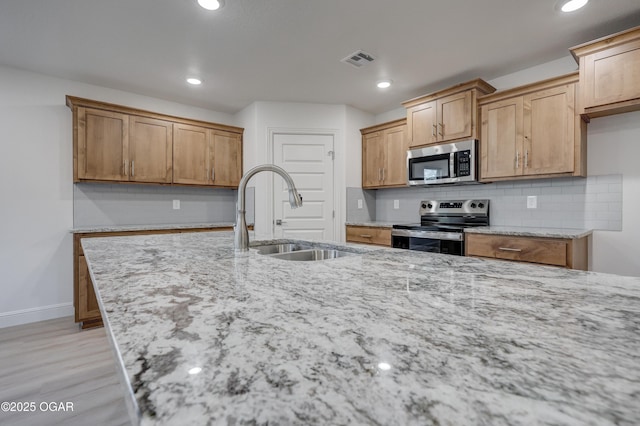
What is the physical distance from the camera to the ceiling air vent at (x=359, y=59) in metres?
2.70

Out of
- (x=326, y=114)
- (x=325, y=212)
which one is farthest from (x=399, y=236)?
(x=326, y=114)

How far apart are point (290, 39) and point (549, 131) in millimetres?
2243

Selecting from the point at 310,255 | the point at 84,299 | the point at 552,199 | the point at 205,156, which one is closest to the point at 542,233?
the point at 552,199

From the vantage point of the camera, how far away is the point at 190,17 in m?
2.17

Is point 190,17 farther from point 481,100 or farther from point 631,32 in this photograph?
point 631,32

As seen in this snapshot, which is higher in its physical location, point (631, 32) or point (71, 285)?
point (631, 32)

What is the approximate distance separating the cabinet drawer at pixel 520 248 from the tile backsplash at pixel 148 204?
8.40 ft

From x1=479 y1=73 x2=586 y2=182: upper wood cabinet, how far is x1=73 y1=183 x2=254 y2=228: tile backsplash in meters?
2.75

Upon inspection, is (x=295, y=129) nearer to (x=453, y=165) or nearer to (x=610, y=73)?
(x=453, y=165)

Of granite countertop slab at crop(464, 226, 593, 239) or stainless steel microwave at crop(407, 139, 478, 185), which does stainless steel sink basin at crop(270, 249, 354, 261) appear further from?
stainless steel microwave at crop(407, 139, 478, 185)

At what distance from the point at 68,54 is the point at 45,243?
1.81m

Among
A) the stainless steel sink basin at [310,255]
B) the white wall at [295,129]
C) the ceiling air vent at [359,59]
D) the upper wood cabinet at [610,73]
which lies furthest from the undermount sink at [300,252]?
the upper wood cabinet at [610,73]

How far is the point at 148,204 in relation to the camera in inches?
148

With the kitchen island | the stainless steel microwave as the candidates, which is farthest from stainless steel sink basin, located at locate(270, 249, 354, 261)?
the stainless steel microwave
